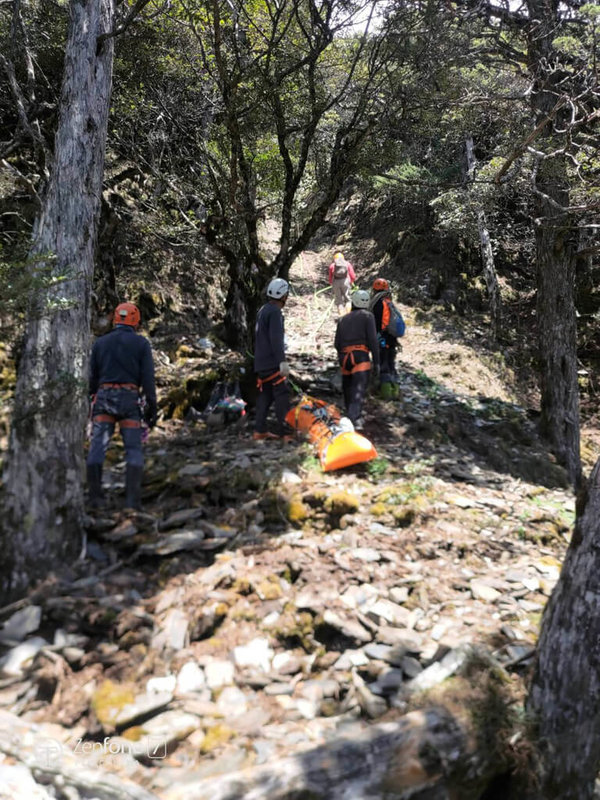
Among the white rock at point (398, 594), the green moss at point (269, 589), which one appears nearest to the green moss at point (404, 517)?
the white rock at point (398, 594)

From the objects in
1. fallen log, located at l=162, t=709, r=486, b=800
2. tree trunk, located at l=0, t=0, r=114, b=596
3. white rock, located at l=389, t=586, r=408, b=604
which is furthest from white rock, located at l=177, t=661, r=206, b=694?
white rock, located at l=389, t=586, r=408, b=604

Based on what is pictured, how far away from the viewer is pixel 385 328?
9.80m

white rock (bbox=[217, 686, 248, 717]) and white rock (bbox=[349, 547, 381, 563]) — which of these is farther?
white rock (bbox=[349, 547, 381, 563])

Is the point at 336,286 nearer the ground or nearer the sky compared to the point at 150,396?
nearer the sky

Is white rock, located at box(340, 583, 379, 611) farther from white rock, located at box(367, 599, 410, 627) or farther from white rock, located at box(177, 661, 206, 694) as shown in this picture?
white rock, located at box(177, 661, 206, 694)

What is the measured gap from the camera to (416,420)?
374 inches

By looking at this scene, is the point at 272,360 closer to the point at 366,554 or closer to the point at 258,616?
the point at 366,554

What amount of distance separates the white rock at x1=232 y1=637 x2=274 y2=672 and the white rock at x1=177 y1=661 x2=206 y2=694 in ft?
0.89

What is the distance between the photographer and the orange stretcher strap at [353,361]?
7.96 m

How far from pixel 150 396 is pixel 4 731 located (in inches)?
139

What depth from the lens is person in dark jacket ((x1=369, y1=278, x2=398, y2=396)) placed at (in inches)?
388

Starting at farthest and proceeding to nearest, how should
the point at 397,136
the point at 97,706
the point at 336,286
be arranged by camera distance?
1. the point at 336,286
2. the point at 397,136
3. the point at 97,706

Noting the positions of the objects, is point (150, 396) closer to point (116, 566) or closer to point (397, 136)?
point (116, 566)

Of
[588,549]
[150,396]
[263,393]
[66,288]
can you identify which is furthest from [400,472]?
[66,288]
